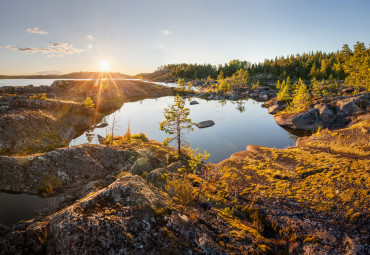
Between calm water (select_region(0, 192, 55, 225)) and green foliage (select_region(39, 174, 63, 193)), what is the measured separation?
0.68 meters

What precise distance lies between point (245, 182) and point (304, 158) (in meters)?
9.58

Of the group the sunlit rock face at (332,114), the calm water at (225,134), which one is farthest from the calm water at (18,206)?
the sunlit rock face at (332,114)

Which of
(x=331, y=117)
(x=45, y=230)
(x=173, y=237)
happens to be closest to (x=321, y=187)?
(x=173, y=237)

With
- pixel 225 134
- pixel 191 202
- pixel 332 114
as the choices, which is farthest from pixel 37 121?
pixel 332 114

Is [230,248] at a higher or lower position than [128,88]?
lower

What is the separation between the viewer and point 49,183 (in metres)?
11.6

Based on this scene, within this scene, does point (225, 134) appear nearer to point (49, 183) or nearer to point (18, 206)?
point (49, 183)

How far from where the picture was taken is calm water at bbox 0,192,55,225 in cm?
824

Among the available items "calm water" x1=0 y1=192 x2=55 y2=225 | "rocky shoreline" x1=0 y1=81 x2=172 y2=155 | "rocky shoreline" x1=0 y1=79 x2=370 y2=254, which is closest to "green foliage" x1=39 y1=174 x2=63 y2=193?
"rocky shoreline" x1=0 y1=79 x2=370 y2=254

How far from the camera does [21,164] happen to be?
11.9 m

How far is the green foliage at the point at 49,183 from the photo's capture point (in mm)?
11211

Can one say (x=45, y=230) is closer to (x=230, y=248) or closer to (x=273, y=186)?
(x=230, y=248)

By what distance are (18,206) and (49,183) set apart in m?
2.41

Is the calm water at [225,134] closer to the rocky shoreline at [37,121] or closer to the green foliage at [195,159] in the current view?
the rocky shoreline at [37,121]
